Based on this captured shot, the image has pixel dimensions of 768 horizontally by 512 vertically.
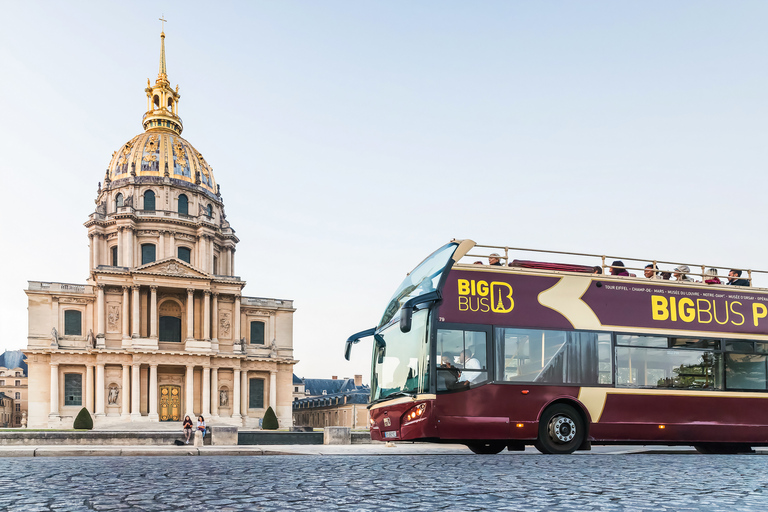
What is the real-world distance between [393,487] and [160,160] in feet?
222

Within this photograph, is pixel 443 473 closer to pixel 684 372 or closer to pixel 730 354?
pixel 684 372

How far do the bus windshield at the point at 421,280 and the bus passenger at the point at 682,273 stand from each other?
16.4ft

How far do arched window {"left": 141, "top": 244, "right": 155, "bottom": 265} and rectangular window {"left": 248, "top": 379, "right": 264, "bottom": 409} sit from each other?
14824 millimetres

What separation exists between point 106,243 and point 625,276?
61417 mm

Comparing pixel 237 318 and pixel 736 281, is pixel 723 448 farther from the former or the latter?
pixel 237 318

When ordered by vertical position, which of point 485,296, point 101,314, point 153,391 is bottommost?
point 153,391

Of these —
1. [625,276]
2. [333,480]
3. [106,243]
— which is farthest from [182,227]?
[333,480]

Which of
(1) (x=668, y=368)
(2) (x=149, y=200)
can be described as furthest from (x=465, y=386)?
(2) (x=149, y=200)

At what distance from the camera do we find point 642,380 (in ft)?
43.3

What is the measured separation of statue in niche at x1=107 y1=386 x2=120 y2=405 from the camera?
183 ft

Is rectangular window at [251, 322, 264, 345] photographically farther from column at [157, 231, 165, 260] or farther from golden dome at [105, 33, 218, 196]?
golden dome at [105, 33, 218, 196]

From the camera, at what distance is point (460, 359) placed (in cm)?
1210

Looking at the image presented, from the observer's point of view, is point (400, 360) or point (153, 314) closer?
point (400, 360)

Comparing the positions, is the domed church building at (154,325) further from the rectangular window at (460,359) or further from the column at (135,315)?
the rectangular window at (460,359)
